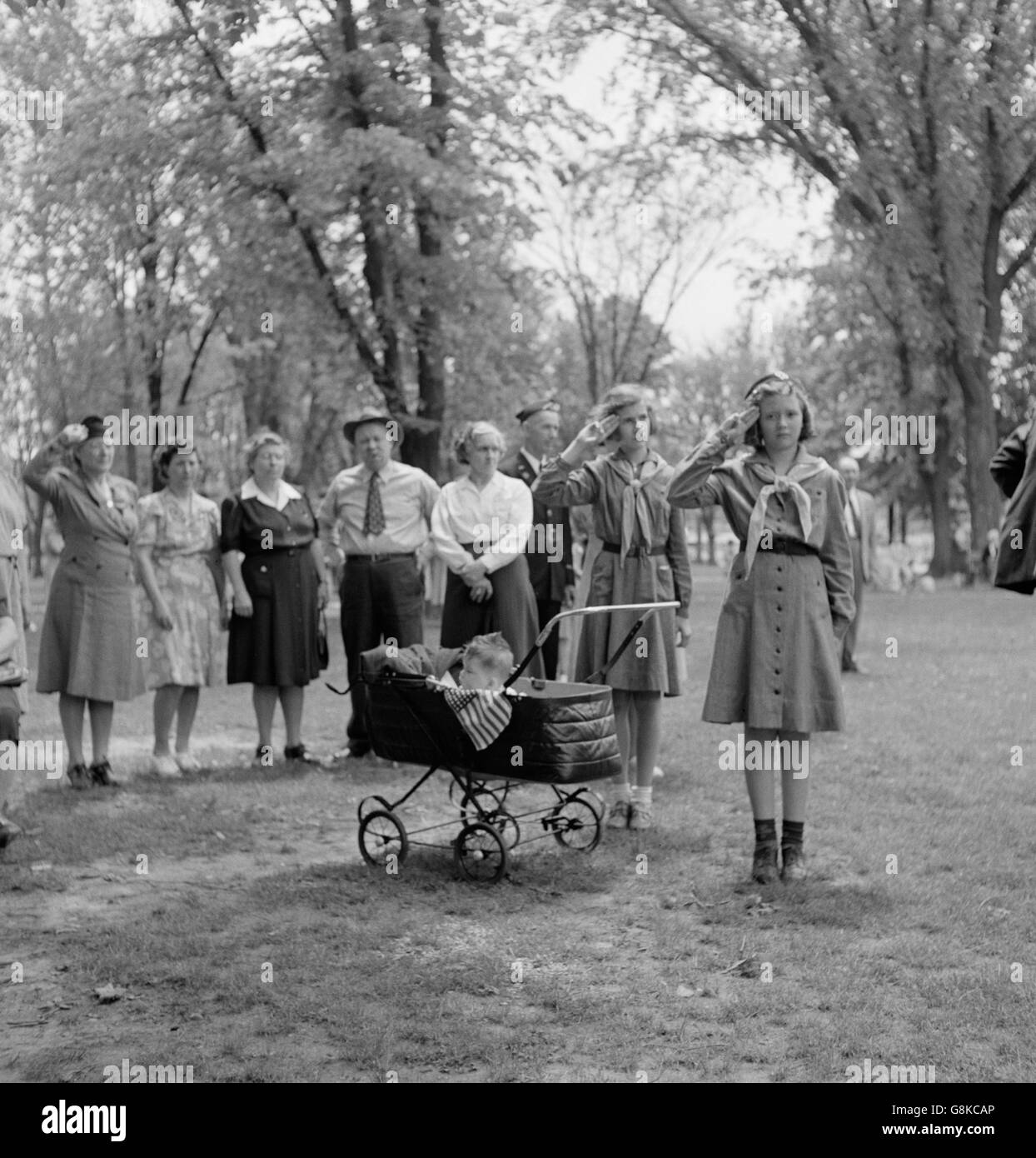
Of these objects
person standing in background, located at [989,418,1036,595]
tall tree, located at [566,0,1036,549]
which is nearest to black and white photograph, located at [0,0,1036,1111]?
person standing in background, located at [989,418,1036,595]

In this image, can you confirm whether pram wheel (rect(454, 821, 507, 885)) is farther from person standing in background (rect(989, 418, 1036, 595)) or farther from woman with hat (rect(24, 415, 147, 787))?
woman with hat (rect(24, 415, 147, 787))

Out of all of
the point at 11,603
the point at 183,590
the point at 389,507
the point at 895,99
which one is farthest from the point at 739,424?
the point at 895,99

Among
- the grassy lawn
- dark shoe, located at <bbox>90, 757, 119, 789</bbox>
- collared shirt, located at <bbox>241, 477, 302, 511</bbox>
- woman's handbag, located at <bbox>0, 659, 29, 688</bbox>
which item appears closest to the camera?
the grassy lawn

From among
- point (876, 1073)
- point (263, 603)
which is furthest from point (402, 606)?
point (876, 1073)

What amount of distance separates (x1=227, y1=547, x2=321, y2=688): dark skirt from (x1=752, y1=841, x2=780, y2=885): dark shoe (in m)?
3.91

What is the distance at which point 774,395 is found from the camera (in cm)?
629

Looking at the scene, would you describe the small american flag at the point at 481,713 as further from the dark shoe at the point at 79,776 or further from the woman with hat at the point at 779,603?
the dark shoe at the point at 79,776

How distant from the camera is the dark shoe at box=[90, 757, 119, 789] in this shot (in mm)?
8852

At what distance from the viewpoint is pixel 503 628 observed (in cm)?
860

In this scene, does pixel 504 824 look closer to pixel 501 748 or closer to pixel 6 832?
pixel 501 748

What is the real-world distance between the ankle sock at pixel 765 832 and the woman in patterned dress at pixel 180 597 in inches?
161

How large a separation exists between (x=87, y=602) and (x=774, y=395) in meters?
4.49

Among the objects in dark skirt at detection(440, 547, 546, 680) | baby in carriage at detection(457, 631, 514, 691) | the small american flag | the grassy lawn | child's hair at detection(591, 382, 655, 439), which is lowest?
the grassy lawn
